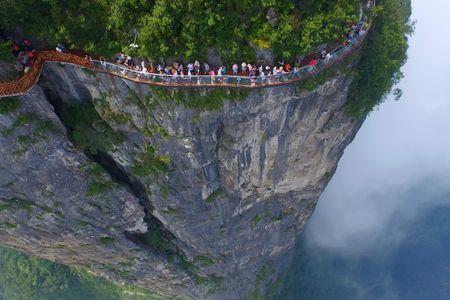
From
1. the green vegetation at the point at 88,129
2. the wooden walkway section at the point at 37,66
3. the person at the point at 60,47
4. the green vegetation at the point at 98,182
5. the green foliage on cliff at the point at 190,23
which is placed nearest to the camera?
the green foliage on cliff at the point at 190,23

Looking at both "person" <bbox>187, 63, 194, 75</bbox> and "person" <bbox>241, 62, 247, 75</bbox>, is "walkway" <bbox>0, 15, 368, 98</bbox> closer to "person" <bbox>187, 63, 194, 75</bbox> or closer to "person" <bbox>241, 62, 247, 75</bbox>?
"person" <bbox>187, 63, 194, 75</bbox>

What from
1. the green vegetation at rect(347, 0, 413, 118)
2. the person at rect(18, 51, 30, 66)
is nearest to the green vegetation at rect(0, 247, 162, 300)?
the person at rect(18, 51, 30, 66)

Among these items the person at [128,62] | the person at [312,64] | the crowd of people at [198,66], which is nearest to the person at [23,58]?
the crowd of people at [198,66]

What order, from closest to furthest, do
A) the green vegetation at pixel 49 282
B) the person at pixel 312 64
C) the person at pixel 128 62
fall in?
the person at pixel 128 62
the person at pixel 312 64
the green vegetation at pixel 49 282

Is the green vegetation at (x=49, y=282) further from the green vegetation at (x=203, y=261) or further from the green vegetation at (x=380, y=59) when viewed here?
the green vegetation at (x=380, y=59)

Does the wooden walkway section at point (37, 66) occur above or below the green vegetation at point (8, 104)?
above

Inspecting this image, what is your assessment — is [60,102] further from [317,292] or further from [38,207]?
[317,292]
